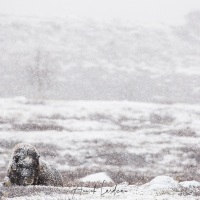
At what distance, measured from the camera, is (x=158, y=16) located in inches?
5994

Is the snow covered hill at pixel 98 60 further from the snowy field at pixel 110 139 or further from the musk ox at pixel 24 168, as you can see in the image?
the musk ox at pixel 24 168

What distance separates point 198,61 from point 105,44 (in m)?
24.3

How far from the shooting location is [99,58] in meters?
97.8

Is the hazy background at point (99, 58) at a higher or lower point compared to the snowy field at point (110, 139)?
higher

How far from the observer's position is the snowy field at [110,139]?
2477cm

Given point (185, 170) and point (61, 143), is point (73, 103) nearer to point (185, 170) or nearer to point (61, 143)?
point (61, 143)

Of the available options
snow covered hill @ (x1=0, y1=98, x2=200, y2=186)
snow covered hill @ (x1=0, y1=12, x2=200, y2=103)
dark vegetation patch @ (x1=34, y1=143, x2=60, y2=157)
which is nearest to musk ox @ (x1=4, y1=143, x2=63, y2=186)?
snow covered hill @ (x1=0, y1=98, x2=200, y2=186)

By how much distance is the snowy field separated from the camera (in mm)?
24769

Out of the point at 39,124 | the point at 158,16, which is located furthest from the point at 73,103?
the point at 158,16

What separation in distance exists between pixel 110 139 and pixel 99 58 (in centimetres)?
6501

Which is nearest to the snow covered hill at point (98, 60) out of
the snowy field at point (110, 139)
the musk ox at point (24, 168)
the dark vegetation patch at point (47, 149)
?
the snowy field at point (110, 139)

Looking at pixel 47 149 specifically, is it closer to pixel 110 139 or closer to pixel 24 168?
pixel 110 139

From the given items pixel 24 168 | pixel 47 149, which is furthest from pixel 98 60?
pixel 24 168

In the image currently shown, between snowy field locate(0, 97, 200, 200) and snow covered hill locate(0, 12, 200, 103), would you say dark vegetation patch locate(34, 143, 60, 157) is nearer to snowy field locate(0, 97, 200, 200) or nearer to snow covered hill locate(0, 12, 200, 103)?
snowy field locate(0, 97, 200, 200)
